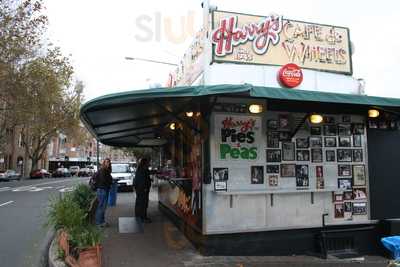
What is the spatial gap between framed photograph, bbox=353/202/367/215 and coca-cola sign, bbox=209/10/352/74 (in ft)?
9.50

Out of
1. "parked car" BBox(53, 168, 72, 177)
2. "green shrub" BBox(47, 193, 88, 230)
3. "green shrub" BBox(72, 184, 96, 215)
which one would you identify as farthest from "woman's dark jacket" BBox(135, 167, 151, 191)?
"parked car" BBox(53, 168, 72, 177)

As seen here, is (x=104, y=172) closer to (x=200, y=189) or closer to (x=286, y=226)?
(x=200, y=189)

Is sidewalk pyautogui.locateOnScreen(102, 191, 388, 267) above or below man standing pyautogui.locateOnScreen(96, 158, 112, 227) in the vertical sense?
below

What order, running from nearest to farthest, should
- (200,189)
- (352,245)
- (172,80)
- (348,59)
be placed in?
(200,189), (352,245), (348,59), (172,80)

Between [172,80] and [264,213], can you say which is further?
[172,80]

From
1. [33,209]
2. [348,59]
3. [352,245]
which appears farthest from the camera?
[33,209]

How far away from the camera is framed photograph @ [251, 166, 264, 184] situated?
8078 mm

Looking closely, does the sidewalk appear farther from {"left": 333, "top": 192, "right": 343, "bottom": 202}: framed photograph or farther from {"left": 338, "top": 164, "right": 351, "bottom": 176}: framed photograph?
{"left": 338, "top": 164, "right": 351, "bottom": 176}: framed photograph

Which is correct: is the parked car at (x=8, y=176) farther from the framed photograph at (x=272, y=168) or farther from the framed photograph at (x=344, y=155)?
the framed photograph at (x=344, y=155)

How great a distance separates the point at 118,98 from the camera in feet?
22.2

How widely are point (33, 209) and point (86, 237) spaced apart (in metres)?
11.0

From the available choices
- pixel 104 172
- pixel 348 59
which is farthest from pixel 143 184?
pixel 348 59

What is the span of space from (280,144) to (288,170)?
539 millimetres

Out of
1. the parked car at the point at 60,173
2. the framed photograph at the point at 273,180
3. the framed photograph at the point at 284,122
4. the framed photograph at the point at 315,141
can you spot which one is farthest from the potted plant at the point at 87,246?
the parked car at the point at 60,173
